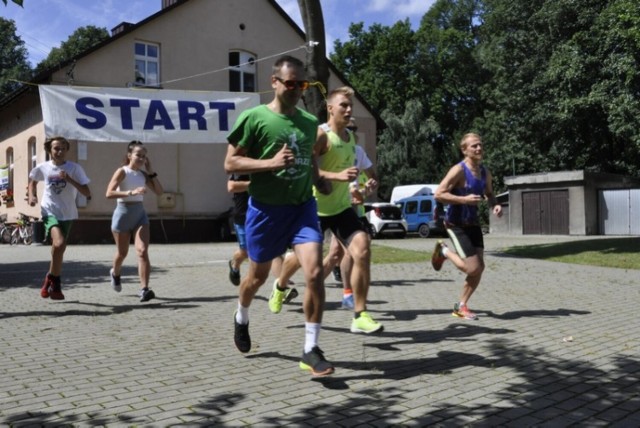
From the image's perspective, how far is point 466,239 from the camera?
6676 mm

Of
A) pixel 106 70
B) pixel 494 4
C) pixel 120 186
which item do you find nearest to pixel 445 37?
Result: pixel 494 4

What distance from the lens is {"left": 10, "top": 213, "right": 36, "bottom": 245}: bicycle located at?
2428cm

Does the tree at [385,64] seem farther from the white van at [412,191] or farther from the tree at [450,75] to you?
the white van at [412,191]

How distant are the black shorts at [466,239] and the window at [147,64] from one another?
21502mm

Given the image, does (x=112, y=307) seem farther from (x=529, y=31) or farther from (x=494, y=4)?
(x=494, y=4)

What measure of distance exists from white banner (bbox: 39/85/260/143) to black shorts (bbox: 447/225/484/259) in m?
8.87

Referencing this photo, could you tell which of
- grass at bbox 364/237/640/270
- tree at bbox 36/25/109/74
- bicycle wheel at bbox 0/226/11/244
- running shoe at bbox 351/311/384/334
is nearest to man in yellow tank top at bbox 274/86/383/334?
running shoe at bbox 351/311/384/334

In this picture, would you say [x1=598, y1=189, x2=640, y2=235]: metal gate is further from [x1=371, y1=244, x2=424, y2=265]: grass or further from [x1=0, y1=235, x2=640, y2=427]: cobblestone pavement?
[x1=0, y1=235, x2=640, y2=427]: cobblestone pavement

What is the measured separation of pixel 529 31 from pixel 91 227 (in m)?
24.6

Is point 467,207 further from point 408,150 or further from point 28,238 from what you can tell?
point 408,150

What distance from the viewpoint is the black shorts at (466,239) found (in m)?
6.63

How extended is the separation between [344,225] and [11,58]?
68773mm

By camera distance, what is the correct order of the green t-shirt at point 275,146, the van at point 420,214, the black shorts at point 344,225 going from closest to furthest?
the green t-shirt at point 275,146 < the black shorts at point 344,225 < the van at point 420,214

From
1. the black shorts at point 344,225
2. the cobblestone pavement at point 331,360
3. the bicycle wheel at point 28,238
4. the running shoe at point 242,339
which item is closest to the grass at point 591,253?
the cobblestone pavement at point 331,360
